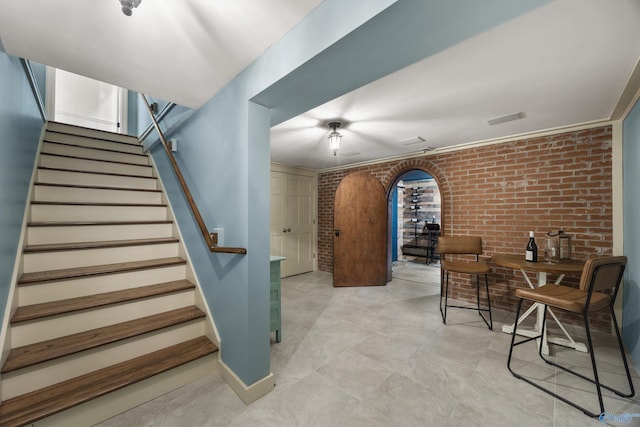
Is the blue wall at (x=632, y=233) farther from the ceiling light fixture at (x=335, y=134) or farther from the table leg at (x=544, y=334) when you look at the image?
the ceiling light fixture at (x=335, y=134)

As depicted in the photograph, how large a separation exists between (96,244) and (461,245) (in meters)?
3.79

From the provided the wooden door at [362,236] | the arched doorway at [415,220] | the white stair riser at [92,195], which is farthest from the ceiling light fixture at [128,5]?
the arched doorway at [415,220]

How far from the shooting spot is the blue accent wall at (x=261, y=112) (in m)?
0.96

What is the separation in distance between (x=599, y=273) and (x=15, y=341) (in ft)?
11.9

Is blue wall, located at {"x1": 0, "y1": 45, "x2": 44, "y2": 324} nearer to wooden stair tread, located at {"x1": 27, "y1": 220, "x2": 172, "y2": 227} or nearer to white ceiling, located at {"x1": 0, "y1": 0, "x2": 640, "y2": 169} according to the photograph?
wooden stair tread, located at {"x1": 27, "y1": 220, "x2": 172, "y2": 227}

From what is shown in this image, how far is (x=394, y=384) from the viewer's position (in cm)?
178

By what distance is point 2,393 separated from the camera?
50.7 inches

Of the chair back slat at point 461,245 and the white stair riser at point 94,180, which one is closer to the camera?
the white stair riser at point 94,180

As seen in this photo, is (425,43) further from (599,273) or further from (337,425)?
(337,425)

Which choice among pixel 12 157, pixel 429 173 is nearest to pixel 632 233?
pixel 429 173

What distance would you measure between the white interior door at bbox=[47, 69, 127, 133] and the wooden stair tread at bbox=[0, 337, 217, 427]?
4074mm

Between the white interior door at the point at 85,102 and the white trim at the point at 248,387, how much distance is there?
455 cm

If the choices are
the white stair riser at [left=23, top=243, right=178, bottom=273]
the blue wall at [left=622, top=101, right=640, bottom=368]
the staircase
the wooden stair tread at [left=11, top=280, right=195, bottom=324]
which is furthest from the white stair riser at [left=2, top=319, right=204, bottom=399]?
the blue wall at [left=622, top=101, right=640, bottom=368]

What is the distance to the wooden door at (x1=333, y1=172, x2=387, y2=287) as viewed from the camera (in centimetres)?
426
